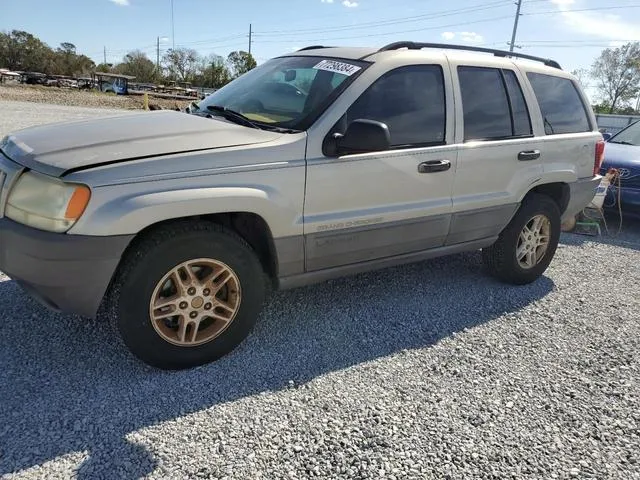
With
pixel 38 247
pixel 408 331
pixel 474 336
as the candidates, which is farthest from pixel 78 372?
pixel 474 336

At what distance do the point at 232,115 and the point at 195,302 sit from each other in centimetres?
135

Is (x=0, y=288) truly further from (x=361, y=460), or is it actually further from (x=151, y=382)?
(x=361, y=460)

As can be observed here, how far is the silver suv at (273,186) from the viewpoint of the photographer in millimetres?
2543

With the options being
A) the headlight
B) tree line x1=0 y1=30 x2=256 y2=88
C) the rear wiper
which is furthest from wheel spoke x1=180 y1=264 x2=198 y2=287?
tree line x1=0 y1=30 x2=256 y2=88

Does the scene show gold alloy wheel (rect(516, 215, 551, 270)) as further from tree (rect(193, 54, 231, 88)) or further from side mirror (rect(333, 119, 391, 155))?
tree (rect(193, 54, 231, 88))

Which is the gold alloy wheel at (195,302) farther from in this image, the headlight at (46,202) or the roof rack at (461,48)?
the roof rack at (461,48)

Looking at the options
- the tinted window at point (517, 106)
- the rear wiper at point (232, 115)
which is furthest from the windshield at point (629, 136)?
the rear wiper at point (232, 115)

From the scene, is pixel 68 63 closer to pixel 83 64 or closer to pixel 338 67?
pixel 83 64

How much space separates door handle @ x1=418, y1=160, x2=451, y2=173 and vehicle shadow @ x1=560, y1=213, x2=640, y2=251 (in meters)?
3.54

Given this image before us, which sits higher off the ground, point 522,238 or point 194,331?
point 522,238

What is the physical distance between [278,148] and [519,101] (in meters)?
2.36

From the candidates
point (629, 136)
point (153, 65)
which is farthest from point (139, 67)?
point (629, 136)

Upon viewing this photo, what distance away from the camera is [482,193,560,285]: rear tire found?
174 inches

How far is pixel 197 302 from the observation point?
2.89 metres
